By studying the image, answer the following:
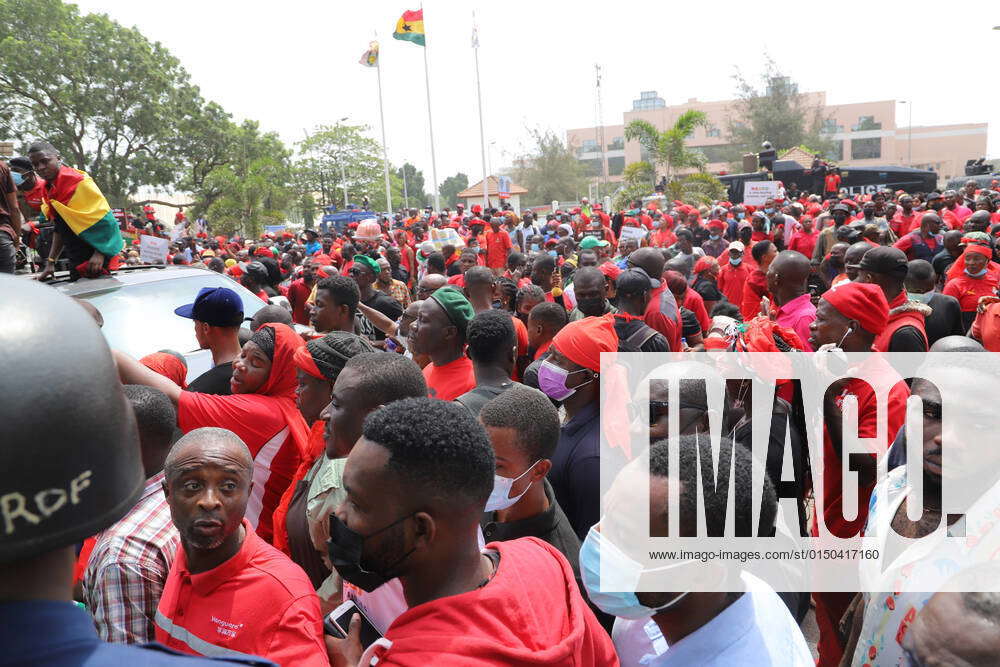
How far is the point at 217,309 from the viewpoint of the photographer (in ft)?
12.8

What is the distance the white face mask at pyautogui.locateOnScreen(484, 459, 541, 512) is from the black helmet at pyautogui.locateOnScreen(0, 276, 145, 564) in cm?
157

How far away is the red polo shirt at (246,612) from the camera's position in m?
1.97

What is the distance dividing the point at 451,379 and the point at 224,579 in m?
2.08

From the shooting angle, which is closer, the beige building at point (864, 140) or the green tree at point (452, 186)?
the beige building at point (864, 140)

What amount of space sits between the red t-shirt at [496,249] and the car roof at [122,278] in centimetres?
685

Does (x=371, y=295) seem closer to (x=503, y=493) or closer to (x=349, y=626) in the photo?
(x=503, y=493)

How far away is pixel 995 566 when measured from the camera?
4.98 ft

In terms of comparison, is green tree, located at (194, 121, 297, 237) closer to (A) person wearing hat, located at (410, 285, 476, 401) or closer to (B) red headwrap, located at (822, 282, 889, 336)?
(A) person wearing hat, located at (410, 285, 476, 401)

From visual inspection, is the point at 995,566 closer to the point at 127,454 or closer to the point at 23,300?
the point at 127,454

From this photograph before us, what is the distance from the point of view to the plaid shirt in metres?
2.18

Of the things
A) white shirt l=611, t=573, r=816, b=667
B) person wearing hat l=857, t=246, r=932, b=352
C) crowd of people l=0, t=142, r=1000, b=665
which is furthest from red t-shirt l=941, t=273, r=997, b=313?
white shirt l=611, t=573, r=816, b=667

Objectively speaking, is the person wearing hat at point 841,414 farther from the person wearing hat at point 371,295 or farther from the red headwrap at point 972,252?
the person wearing hat at point 371,295

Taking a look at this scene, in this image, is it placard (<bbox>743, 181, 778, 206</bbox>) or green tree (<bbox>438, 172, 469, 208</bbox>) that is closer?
placard (<bbox>743, 181, 778, 206</bbox>)

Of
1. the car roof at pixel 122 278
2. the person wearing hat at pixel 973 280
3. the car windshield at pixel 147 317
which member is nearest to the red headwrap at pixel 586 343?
the car windshield at pixel 147 317
